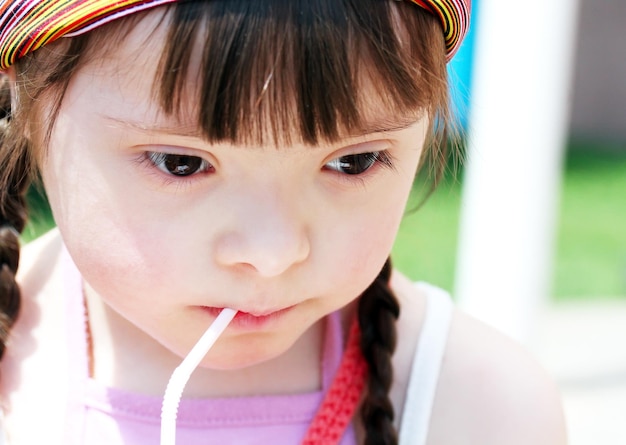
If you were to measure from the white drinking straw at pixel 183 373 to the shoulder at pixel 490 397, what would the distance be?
1.07 ft

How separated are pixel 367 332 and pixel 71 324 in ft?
1.13

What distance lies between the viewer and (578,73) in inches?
196

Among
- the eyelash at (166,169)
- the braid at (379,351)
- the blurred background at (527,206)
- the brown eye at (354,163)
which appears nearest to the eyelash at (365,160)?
the brown eye at (354,163)

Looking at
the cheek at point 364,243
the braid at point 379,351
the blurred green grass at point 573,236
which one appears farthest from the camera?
the blurred green grass at point 573,236

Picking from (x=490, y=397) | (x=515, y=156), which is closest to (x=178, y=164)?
(x=490, y=397)

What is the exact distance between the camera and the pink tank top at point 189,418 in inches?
41.3

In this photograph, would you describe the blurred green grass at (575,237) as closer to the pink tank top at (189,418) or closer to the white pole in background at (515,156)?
the white pole in background at (515,156)

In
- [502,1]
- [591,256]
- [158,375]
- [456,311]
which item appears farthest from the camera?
[591,256]

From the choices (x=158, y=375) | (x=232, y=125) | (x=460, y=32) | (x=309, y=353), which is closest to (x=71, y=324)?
(x=158, y=375)

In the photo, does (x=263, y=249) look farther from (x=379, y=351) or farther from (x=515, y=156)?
(x=515, y=156)

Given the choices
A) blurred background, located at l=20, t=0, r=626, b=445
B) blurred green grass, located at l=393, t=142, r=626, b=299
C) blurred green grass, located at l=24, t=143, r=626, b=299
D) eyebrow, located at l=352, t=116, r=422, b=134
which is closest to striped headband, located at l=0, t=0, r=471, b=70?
eyebrow, located at l=352, t=116, r=422, b=134

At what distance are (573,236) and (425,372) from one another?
250 centimetres

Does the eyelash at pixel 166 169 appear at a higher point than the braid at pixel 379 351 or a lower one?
higher

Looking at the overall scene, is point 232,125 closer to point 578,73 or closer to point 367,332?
point 367,332
